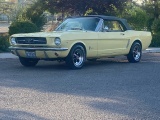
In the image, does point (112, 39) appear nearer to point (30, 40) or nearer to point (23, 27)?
point (30, 40)

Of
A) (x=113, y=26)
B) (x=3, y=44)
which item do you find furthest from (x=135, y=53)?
(x=3, y=44)

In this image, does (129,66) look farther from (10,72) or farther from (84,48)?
(10,72)

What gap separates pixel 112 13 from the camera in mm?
24125

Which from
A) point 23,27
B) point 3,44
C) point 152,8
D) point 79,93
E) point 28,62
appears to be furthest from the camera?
point 152,8

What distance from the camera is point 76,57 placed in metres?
12.6

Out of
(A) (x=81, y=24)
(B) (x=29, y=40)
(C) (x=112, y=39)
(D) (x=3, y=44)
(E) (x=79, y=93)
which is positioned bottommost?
A: (D) (x=3, y=44)

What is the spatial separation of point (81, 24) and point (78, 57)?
4.50 feet

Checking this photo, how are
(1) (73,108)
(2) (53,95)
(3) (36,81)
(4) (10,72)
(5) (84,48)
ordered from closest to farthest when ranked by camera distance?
(1) (73,108)
(2) (53,95)
(3) (36,81)
(4) (10,72)
(5) (84,48)

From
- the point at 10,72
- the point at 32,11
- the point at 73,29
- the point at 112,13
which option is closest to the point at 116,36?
the point at 73,29

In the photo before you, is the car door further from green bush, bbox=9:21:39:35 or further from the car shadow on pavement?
the car shadow on pavement

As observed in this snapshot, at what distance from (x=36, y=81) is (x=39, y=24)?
1449 cm

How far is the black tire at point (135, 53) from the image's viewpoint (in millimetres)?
14913

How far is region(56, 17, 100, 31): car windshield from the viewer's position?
13.4 m

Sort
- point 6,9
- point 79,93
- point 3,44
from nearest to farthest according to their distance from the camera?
point 79,93, point 3,44, point 6,9
